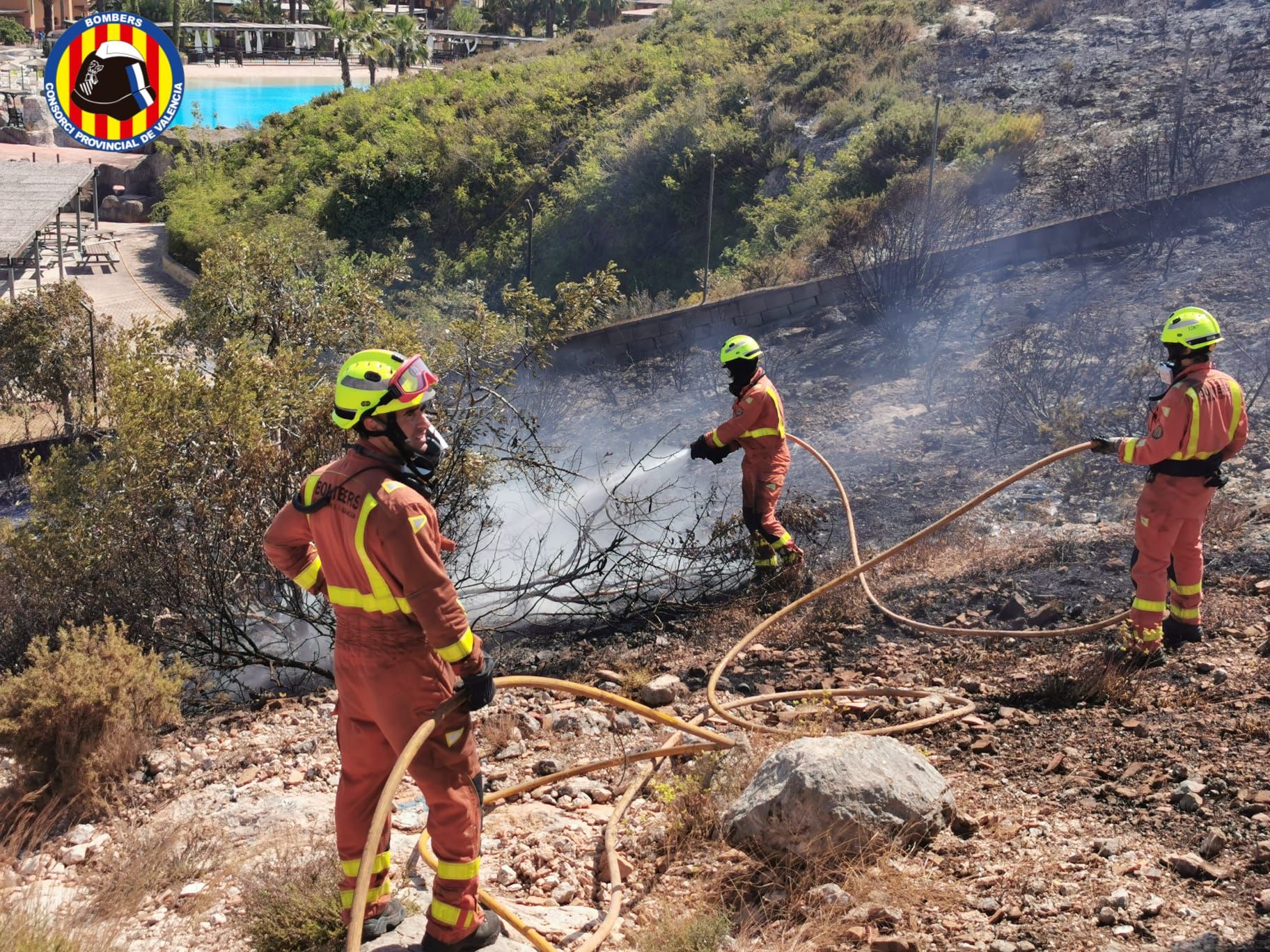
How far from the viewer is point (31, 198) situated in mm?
20281

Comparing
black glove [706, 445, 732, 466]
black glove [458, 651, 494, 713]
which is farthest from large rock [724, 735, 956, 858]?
black glove [706, 445, 732, 466]

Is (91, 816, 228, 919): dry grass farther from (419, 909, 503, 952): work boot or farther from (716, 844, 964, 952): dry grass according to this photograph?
(716, 844, 964, 952): dry grass

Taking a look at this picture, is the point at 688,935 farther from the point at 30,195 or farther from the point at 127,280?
the point at 127,280

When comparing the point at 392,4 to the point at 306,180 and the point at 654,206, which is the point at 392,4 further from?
the point at 654,206

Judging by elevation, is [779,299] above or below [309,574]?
above

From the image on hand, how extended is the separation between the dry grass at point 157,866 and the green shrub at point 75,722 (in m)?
0.54

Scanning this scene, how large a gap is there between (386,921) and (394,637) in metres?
0.98

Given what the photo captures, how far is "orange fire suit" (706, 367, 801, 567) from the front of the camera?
709cm

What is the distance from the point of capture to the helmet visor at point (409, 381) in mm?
3527

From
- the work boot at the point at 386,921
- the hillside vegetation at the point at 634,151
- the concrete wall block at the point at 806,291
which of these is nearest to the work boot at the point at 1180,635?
the work boot at the point at 386,921

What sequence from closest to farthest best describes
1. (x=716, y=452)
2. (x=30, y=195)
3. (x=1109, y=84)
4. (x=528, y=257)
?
1. (x=716, y=452)
2. (x=1109, y=84)
3. (x=30, y=195)
4. (x=528, y=257)

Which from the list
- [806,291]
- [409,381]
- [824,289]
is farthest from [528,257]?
[409,381]

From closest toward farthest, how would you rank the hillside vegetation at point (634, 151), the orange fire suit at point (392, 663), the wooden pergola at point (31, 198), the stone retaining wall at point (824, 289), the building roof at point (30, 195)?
the orange fire suit at point (392, 663) < the stone retaining wall at point (824, 289) < the hillside vegetation at point (634, 151) < the wooden pergola at point (31, 198) < the building roof at point (30, 195)

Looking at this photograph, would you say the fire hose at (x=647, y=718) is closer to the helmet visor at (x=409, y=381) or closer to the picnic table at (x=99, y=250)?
the helmet visor at (x=409, y=381)
